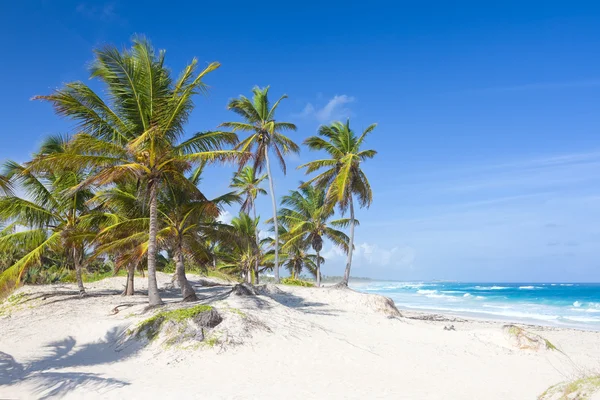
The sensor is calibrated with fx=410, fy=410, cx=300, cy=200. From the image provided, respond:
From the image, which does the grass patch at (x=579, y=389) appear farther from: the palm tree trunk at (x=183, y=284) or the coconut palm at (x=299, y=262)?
the coconut palm at (x=299, y=262)

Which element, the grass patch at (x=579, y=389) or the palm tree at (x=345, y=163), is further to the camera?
the palm tree at (x=345, y=163)

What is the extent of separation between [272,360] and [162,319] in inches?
124

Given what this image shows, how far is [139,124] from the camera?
13414 mm

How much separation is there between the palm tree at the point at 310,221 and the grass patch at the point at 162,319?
50.3 feet

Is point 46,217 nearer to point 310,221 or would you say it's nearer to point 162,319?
point 162,319

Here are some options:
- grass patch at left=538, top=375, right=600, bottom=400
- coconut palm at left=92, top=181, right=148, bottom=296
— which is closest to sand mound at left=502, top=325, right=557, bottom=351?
grass patch at left=538, top=375, right=600, bottom=400

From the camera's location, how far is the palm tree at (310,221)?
2702cm

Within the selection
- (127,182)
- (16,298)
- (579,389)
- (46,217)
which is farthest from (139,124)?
(579,389)

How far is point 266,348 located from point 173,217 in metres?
7.54

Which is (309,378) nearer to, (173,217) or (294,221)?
(173,217)

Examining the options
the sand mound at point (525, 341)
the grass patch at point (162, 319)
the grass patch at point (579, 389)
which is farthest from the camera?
the sand mound at point (525, 341)

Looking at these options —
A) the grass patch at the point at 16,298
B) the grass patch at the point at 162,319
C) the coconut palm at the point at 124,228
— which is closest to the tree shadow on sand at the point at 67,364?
the grass patch at the point at 162,319

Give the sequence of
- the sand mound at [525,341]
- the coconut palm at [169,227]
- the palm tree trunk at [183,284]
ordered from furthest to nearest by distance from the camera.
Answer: the coconut palm at [169,227] → the palm tree trunk at [183,284] → the sand mound at [525,341]

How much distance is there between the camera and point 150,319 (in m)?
10.5
